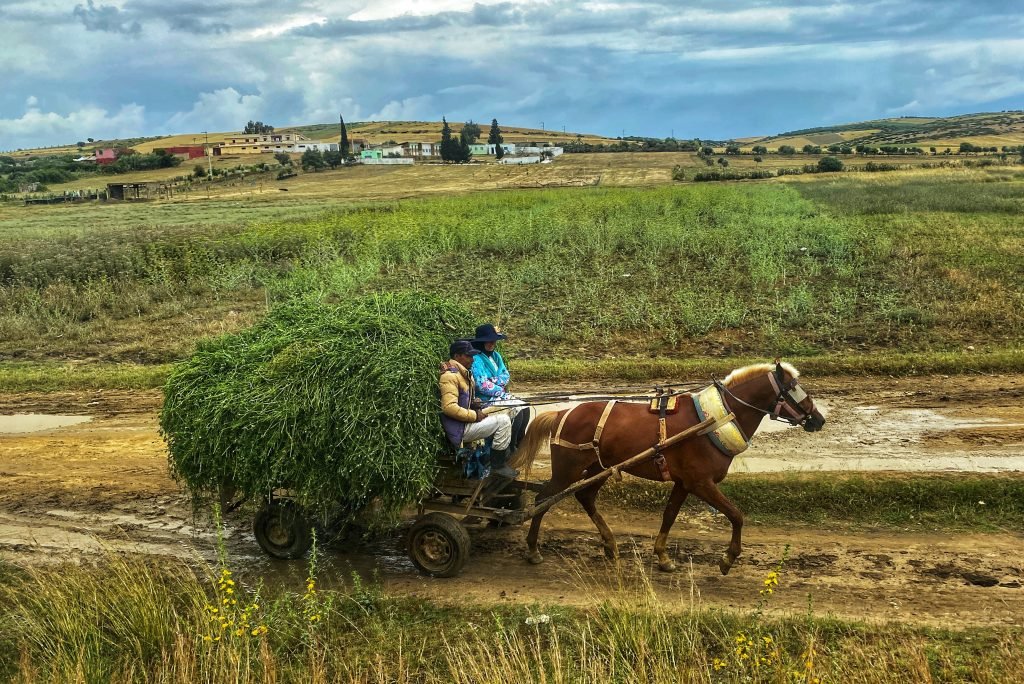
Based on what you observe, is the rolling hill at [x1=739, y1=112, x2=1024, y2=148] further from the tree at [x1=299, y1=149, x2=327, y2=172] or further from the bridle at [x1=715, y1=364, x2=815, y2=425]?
the bridle at [x1=715, y1=364, x2=815, y2=425]

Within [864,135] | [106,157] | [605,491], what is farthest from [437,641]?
[864,135]

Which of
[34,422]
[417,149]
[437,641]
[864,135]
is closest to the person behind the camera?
[437,641]

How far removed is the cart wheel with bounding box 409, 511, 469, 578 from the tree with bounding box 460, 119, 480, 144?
137m

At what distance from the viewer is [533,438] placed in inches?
340

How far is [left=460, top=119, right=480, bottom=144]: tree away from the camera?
148 metres

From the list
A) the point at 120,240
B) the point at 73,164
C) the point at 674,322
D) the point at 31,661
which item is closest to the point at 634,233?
the point at 674,322

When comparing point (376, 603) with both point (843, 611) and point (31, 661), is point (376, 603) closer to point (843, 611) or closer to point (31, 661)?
point (31, 661)

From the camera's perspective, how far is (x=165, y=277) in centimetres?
2502

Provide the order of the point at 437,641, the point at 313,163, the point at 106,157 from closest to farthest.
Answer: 1. the point at 437,641
2. the point at 313,163
3. the point at 106,157

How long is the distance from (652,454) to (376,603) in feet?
10.4

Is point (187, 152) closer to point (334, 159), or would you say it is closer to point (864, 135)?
point (334, 159)

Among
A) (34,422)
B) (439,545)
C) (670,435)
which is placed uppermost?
(670,435)

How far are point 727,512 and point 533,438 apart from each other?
220cm

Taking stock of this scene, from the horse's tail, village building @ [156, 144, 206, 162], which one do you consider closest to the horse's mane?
the horse's tail
